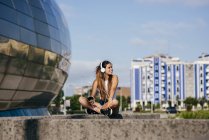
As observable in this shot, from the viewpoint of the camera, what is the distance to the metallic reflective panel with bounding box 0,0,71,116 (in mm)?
16125

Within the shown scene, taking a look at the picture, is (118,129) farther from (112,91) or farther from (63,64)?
(63,64)

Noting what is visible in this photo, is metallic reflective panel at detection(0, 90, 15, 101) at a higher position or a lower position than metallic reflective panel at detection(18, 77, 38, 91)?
lower

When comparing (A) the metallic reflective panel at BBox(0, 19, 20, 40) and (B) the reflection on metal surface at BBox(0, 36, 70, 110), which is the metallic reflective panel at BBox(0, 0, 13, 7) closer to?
(A) the metallic reflective panel at BBox(0, 19, 20, 40)

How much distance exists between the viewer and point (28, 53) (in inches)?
677

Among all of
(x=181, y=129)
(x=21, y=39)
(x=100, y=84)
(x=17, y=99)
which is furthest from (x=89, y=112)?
(x=17, y=99)

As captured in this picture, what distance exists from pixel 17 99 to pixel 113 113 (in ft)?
37.9

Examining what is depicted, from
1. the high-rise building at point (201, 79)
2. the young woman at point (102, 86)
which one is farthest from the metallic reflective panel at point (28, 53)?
the high-rise building at point (201, 79)

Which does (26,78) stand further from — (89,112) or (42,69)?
(89,112)

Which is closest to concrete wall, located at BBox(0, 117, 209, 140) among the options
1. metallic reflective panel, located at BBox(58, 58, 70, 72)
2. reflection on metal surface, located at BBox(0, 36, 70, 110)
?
reflection on metal surface, located at BBox(0, 36, 70, 110)

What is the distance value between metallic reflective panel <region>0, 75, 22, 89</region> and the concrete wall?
11288 mm

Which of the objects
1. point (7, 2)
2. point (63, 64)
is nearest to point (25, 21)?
point (7, 2)

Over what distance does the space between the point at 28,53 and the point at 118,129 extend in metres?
12.5

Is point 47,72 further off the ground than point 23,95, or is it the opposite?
point 47,72

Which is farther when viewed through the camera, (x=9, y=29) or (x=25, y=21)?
(x=25, y=21)
